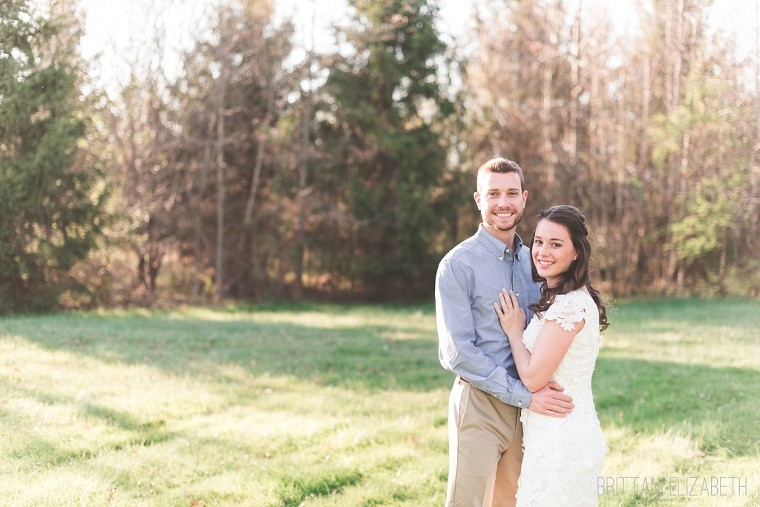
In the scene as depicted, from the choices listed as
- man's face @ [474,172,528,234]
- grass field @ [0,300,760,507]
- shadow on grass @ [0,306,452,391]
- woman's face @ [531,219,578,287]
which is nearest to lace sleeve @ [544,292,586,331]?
woman's face @ [531,219,578,287]

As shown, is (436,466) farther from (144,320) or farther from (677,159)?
(677,159)

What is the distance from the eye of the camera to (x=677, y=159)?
17.9m

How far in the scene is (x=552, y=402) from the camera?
3.13m

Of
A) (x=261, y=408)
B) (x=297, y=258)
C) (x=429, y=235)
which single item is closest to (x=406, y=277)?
(x=429, y=235)

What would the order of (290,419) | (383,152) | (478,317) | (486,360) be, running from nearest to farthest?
(486,360) → (478,317) → (290,419) → (383,152)

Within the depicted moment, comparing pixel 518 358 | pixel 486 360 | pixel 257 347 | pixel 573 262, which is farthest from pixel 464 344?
pixel 257 347

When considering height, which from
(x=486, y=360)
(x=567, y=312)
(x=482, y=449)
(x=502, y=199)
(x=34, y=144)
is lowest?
(x=482, y=449)

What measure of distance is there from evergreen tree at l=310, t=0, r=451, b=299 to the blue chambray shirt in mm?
13892

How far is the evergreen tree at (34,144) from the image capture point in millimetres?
4758

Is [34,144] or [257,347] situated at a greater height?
[34,144]

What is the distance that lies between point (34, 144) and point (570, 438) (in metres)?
5.16

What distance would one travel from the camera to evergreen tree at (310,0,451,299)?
57.6 ft

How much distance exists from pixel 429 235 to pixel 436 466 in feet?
41.1

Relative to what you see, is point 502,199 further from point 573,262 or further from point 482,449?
point 482,449
